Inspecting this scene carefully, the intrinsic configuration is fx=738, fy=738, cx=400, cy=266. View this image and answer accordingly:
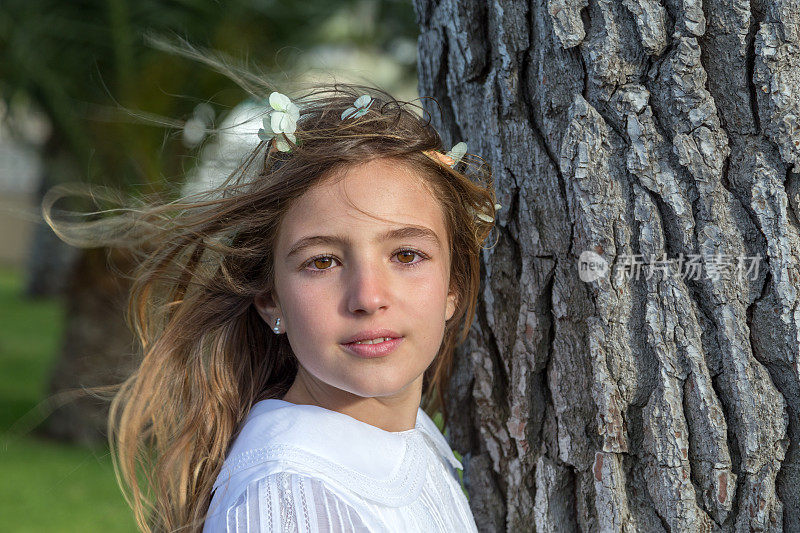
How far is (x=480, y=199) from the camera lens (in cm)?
170

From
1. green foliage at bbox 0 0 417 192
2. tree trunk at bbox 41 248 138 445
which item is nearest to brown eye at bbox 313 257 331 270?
green foliage at bbox 0 0 417 192

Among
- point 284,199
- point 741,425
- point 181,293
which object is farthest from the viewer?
point 181,293

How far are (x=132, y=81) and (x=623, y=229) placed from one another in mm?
4145

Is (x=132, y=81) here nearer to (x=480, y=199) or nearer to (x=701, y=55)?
(x=480, y=199)

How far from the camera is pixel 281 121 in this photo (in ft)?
5.32

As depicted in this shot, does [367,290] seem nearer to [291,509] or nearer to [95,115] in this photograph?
[291,509]

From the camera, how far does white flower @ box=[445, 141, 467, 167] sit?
5.52 ft

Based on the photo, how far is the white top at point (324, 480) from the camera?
1343 mm

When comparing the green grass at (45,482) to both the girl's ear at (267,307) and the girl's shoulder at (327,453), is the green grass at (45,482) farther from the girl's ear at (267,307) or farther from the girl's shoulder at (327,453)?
the girl's shoulder at (327,453)

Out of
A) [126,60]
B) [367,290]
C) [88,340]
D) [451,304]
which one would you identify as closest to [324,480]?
[367,290]

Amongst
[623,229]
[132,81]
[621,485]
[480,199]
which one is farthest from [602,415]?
[132,81]

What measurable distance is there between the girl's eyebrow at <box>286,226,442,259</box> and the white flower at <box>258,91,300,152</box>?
0.79ft

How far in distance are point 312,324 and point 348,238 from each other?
0.62 ft

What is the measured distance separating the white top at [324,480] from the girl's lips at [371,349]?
0.54 ft
